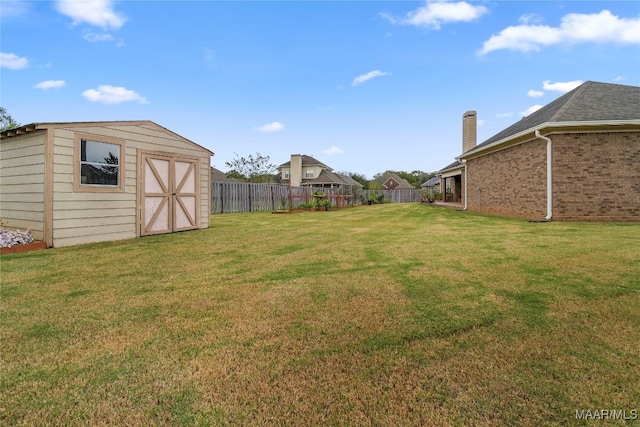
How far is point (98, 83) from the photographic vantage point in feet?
49.8

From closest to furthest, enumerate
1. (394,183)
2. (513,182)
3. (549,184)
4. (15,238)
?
(15,238), (549,184), (513,182), (394,183)

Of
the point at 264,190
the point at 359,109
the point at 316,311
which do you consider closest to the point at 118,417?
the point at 316,311

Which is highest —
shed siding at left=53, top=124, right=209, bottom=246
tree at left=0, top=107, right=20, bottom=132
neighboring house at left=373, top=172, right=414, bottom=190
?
tree at left=0, top=107, right=20, bottom=132

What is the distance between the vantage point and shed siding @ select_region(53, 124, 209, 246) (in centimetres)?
631

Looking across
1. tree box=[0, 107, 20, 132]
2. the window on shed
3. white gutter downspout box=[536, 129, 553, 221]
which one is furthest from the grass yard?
tree box=[0, 107, 20, 132]

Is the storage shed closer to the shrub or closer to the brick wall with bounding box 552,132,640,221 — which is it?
the shrub

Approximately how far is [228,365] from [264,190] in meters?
18.0

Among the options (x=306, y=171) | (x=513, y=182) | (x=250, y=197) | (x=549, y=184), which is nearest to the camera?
(x=549, y=184)

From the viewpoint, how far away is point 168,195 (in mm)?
8602

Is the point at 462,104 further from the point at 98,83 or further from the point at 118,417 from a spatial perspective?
the point at 118,417

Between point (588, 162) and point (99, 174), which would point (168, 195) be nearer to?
point (99, 174)

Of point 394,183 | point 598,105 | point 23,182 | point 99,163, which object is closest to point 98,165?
point 99,163

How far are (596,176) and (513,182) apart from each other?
8.98 feet

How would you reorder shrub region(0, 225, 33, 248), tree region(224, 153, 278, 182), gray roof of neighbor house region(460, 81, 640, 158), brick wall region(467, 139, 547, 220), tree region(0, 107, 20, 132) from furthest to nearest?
tree region(224, 153, 278, 182) < tree region(0, 107, 20, 132) < brick wall region(467, 139, 547, 220) < gray roof of neighbor house region(460, 81, 640, 158) < shrub region(0, 225, 33, 248)
